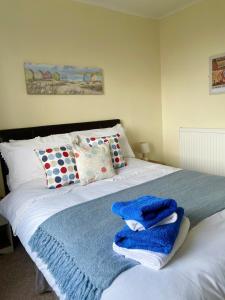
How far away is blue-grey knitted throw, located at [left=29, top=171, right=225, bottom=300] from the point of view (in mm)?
988

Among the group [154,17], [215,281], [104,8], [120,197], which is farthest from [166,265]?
[154,17]

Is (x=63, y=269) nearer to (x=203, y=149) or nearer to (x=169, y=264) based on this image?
(x=169, y=264)

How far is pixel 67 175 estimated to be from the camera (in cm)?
203

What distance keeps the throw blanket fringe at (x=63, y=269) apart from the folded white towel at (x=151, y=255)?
0.18 metres

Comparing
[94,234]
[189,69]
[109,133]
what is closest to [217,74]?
[189,69]

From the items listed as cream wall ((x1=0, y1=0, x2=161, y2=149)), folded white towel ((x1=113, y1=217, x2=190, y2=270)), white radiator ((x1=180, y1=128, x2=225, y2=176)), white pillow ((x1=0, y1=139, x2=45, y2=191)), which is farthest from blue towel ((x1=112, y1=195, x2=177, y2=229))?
white radiator ((x1=180, y1=128, x2=225, y2=176))

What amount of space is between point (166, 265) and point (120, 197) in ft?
2.37

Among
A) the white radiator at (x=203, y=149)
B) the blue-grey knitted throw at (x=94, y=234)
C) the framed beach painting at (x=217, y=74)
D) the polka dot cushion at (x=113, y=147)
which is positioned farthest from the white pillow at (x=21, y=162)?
the framed beach painting at (x=217, y=74)

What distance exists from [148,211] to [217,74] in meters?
2.41

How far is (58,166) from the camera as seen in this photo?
2025mm

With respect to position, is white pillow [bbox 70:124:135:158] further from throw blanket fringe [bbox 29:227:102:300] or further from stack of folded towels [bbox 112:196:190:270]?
stack of folded towels [bbox 112:196:190:270]

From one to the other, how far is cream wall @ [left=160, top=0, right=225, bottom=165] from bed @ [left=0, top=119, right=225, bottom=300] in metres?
1.24

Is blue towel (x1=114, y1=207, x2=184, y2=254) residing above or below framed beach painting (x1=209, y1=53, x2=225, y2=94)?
below

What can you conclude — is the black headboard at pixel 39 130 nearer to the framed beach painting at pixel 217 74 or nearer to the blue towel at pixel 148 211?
the framed beach painting at pixel 217 74
